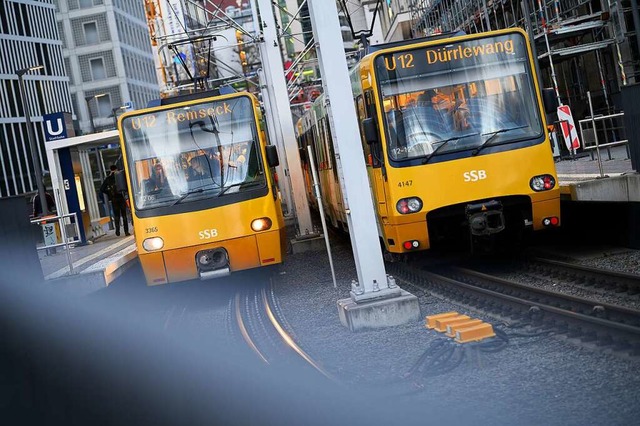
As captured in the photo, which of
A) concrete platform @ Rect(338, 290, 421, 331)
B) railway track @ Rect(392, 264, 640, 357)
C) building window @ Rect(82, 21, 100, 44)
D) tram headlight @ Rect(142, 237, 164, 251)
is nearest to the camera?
railway track @ Rect(392, 264, 640, 357)

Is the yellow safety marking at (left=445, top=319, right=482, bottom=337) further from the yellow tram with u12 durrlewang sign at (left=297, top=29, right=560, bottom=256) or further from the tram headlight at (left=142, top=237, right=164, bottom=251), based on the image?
the tram headlight at (left=142, top=237, right=164, bottom=251)

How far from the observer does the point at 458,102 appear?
15.6 m

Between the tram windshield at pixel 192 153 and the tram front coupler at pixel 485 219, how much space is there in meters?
3.65

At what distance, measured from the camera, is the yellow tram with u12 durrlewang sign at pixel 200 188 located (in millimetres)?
17375

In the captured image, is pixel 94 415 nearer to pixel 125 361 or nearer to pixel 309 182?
pixel 125 361

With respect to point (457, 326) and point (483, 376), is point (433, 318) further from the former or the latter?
point (483, 376)

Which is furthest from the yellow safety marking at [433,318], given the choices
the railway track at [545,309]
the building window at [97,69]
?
the building window at [97,69]

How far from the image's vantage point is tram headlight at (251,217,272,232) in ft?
57.6

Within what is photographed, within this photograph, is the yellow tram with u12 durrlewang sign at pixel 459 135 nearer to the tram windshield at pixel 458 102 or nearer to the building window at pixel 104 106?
the tram windshield at pixel 458 102

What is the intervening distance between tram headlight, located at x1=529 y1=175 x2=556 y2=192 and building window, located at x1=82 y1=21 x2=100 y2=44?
90387 mm

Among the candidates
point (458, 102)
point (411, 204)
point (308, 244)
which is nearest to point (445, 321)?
point (411, 204)

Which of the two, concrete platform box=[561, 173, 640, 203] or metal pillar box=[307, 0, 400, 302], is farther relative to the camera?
concrete platform box=[561, 173, 640, 203]

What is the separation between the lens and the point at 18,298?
1602cm

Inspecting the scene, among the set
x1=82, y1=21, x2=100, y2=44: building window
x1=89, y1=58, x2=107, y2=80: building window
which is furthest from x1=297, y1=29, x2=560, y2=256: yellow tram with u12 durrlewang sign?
x1=82, y1=21, x2=100, y2=44: building window
